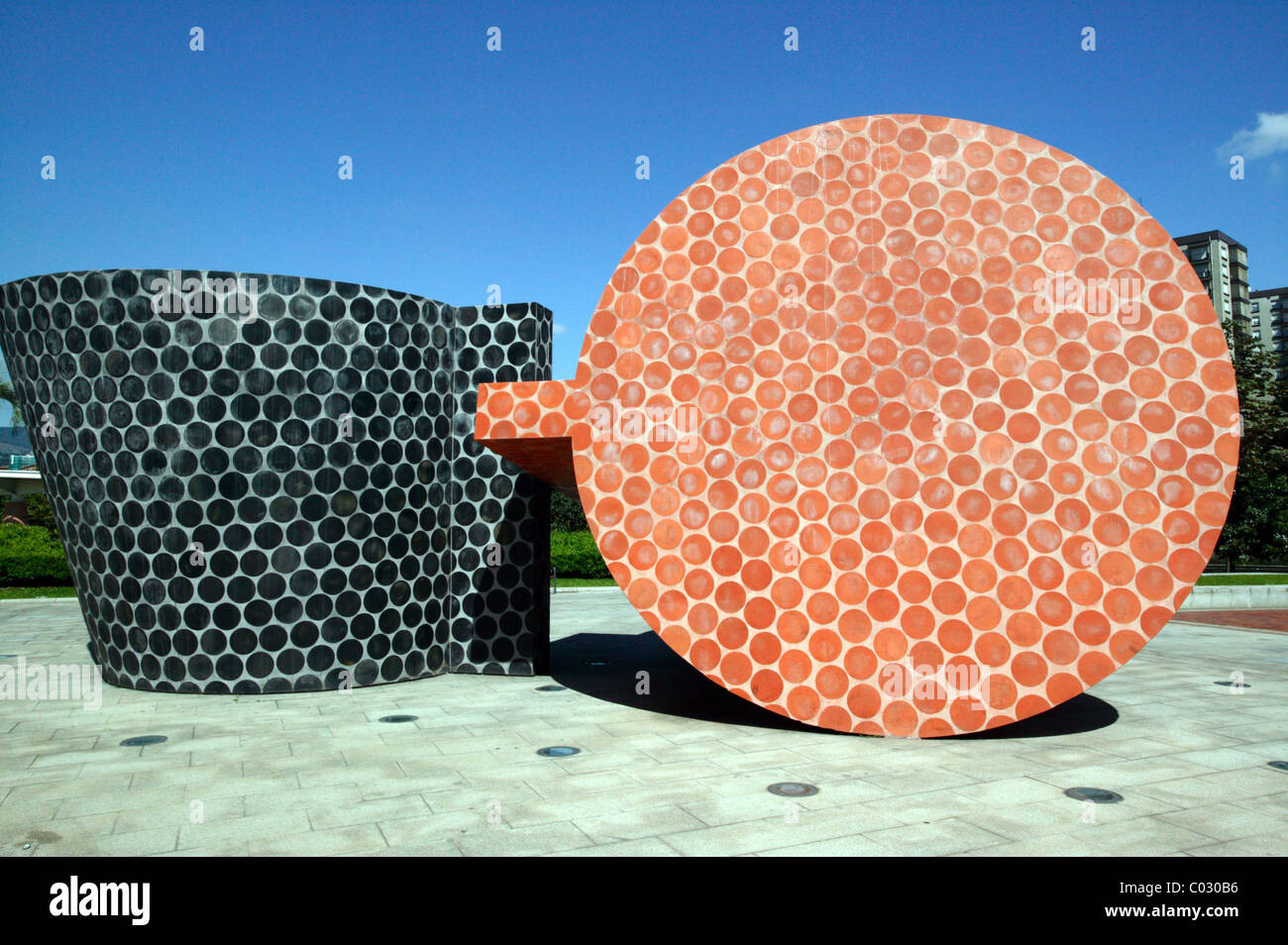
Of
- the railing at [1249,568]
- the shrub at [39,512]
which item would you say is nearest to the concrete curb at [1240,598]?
the railing at [1249,568]

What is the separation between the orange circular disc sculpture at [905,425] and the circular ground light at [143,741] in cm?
519

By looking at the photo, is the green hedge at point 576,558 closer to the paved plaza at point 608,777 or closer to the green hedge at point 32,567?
the green hedge at point 32,567

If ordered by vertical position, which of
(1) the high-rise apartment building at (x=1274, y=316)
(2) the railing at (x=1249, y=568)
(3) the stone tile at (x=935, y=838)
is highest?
(1) the high-rise apartment building at (x=1274, y=316)

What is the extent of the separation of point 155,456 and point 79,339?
1.89 m

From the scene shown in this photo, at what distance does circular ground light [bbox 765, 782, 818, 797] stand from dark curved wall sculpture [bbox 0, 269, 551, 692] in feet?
24.0

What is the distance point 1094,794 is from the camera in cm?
834

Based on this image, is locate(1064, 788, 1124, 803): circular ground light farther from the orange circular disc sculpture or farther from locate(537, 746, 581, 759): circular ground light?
locate(537, 746, 581, 759): circular ground light

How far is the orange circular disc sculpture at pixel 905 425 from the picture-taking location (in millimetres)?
9852

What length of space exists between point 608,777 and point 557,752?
1.18m

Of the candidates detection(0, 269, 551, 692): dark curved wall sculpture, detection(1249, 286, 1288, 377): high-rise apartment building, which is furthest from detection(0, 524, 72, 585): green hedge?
detection(1249, 286, 1288, 377): high-rise apartment building

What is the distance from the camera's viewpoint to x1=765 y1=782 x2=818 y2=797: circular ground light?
830 cm

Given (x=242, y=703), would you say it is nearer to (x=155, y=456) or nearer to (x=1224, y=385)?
(x=155, y=456)

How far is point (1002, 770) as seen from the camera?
9.05 m

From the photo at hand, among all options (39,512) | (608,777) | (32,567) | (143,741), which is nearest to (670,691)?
(608,777)
